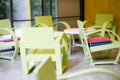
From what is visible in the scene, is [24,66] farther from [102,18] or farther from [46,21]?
[102,18]

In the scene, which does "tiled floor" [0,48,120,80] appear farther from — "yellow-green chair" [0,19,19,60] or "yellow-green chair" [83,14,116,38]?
"yellow-green chair" [83,14,116,38]

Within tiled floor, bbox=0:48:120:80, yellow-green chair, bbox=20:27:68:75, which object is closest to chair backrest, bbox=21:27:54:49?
yellow-green chair, bbox=20:27:68:75

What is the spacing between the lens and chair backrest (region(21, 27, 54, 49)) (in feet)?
11.2

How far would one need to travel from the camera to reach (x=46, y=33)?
3426mm

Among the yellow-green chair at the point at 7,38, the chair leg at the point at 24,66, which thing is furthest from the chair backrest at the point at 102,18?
the chair leg at the point at 24,66

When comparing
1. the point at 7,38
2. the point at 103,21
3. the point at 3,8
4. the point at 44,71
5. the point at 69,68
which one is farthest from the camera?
the point at 103,21

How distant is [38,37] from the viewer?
3459 mm

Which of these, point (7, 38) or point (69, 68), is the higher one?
point (7, 38)

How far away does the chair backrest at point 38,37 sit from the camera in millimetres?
3428

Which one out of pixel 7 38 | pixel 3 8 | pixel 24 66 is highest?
pixel 3 8

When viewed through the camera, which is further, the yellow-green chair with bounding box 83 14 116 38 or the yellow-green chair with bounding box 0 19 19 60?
the yellow-green chair with bounding box 83 14 116 38

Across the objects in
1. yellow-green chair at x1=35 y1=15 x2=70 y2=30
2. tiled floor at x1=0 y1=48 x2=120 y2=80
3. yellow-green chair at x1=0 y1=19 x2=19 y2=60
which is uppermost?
yellow-green chair at x1=35 y1=15 x2=70 y2=30

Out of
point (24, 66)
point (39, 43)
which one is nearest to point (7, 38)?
point (24, 66)

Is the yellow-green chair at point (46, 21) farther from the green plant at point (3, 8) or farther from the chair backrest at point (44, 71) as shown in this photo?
the chair backrest at point (44, 71)
